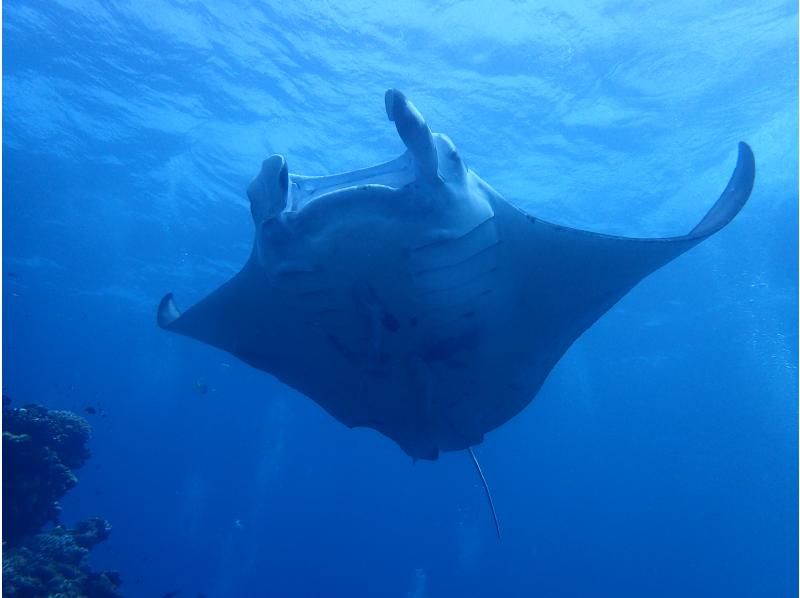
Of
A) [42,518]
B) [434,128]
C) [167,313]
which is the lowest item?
[42,518]

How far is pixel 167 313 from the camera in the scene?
5633 millimetres

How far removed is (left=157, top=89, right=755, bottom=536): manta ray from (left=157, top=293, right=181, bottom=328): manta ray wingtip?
1 cm

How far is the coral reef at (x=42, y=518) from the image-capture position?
731cm

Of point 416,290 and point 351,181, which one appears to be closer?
point 351,181

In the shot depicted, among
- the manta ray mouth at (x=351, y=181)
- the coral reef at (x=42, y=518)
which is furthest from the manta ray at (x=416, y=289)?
the coral reef at (x=42, y=518)

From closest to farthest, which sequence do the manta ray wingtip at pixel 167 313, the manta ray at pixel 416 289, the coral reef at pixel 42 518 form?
the manta ray at pixel 416 289 → the manta ray wingtip at pixel 167 313 → the coral reef at pixel 42 518

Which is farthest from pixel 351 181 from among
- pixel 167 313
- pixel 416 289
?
pixel 167 313

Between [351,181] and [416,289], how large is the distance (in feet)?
2.99

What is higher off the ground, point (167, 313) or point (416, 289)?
point (167, 313)

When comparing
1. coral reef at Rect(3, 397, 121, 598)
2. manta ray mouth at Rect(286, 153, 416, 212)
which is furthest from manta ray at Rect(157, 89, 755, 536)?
coral reef at Rect(3, 397, 121, 598)

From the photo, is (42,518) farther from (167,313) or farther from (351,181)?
(351,181)

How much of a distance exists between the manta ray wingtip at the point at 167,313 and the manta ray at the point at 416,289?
0.04 feet

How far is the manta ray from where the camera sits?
11.8ft

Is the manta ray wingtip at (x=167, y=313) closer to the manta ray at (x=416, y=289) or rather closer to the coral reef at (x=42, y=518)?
the manta ray at (x=416, y=289)
